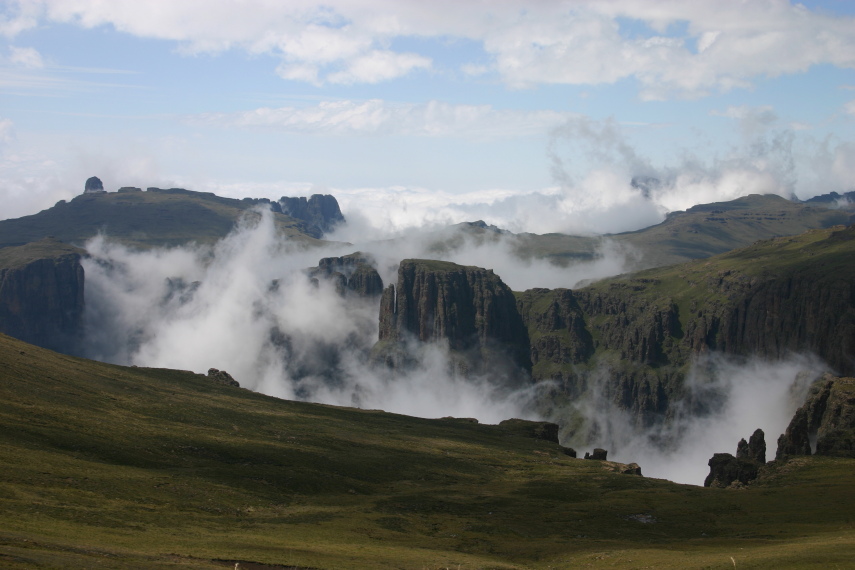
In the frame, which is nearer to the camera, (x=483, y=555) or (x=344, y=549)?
(x=344, y=549)

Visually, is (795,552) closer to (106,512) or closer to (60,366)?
(106,512)

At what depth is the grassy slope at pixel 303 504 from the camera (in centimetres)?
9719

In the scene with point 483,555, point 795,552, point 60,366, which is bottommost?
point 483,555

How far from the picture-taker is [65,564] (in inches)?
2852

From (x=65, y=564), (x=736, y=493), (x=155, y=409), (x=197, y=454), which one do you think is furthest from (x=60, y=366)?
(x=736, y=493)

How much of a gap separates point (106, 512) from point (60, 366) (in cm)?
9785

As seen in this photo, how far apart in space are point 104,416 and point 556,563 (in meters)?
95.2

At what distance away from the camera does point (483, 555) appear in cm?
11744

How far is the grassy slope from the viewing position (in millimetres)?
97188

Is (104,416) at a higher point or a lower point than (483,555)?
higher

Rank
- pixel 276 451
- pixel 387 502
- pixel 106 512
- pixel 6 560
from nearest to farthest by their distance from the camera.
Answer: pixel 6 560, pixel 106 512, pixel 387 502, pixel 276 451

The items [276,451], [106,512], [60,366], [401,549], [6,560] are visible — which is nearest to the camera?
[6,560]

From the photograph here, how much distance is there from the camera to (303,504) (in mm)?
143750

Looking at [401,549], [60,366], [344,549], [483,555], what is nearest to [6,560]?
[344,549]
